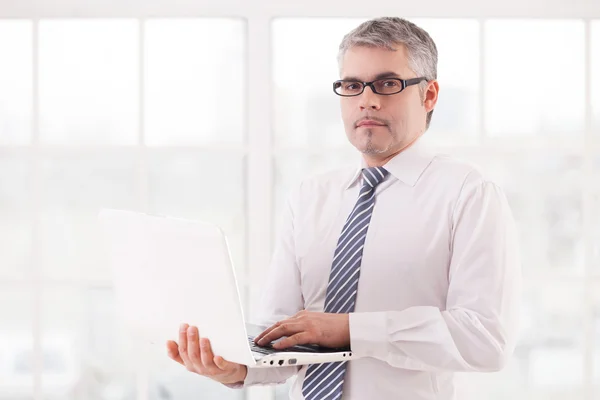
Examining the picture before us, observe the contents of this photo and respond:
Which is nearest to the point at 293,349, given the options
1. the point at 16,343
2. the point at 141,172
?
the point at 141,172

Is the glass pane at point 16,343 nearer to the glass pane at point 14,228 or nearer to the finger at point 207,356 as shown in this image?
the glass pane at point 14,228

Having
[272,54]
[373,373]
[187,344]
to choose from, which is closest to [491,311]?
[373,373]

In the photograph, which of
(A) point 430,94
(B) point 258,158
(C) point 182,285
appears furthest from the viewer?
(B) point 258,158

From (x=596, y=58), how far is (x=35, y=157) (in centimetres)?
208

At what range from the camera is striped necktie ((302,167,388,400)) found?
169cm

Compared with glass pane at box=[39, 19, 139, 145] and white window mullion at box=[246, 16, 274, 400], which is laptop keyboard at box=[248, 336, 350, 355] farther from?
glass pane at box=[39, 19, 139, 145]

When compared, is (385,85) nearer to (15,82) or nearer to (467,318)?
(467,318)

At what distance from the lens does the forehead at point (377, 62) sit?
1675 mm

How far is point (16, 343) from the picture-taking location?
2.73 meters

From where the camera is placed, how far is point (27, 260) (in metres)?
2.74

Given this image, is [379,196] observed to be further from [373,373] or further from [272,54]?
[272,54]

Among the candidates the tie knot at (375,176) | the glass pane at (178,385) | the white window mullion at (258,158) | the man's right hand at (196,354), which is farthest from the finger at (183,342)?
the glass pane at (178,385)

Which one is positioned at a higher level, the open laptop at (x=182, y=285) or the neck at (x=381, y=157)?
the neck at (x=381, y=157)

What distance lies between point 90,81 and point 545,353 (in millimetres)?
1957
